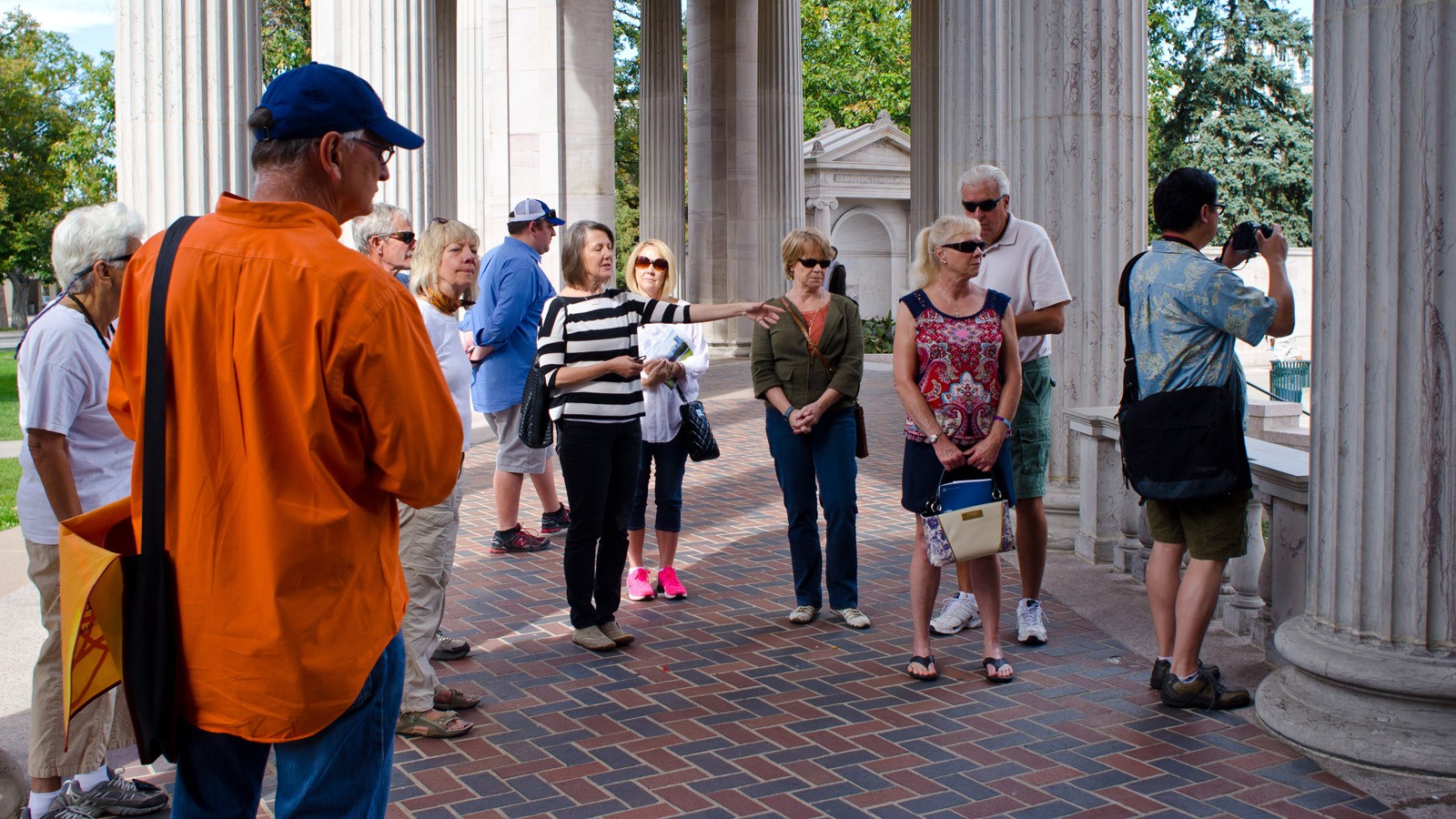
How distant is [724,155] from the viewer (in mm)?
27953

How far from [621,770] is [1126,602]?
3471 millimetres

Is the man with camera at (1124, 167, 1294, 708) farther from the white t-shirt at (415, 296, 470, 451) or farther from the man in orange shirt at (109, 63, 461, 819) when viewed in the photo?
the man in orange shirt at (109, 63, 461, 819)

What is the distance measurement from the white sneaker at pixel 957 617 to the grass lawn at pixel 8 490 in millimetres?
7360

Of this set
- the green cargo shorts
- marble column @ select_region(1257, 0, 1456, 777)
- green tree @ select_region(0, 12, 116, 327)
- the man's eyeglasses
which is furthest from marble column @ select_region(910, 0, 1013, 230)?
green tree @ select_region(0, 12, 116, 327)

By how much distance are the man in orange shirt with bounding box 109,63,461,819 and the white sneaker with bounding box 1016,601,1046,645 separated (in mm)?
4395

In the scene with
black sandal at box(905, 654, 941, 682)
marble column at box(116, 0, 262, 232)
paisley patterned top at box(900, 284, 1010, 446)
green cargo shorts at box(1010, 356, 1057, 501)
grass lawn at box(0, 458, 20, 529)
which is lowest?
grass lawn at box(0, 458, 20, 529)

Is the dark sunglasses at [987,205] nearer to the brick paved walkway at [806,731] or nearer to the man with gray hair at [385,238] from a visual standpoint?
the brick paved walkway at [806,731]

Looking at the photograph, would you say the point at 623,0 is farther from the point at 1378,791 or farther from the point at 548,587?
the point at 1378,791

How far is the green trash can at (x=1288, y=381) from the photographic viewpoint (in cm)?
2328

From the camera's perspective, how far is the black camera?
198 inches

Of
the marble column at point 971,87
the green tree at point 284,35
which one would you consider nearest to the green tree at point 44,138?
the green tree at point 284,35

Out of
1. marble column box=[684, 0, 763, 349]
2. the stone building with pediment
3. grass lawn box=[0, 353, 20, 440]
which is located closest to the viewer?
grass lawn box=[0, 353, 20, 440]

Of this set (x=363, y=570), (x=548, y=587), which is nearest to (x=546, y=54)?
(x=548, y=587)

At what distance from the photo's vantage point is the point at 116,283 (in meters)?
4.14
